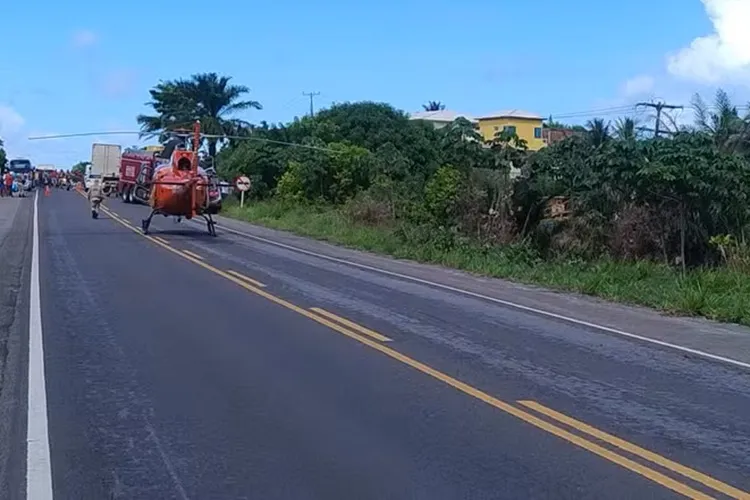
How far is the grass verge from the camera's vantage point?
52.3 ft

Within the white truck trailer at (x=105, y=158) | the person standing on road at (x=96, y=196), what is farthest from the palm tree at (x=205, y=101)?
the person standing on road at (x=96, y=196)

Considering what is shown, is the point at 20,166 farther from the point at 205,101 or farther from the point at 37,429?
the point at 37,429

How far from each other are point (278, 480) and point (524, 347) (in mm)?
5838

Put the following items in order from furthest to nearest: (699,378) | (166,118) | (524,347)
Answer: (166,118) < (524,347) < (699,378)

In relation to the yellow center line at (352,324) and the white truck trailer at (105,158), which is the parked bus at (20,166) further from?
the yellow center line at (352,324)

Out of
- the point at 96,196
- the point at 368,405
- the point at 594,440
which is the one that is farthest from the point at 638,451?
the point at 96,196

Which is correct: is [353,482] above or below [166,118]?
below

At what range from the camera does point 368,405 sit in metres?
8.48

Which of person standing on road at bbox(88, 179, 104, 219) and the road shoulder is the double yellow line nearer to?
the road shoulder

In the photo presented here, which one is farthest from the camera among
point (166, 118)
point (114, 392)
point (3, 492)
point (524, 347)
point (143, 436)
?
point (166, 118)

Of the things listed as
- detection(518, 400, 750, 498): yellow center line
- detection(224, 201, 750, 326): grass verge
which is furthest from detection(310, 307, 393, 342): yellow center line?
detection(224, 201, 750, 326): grass verge

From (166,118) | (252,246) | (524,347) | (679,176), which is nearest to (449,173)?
(252,246)

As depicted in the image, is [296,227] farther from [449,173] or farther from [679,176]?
[679,176]

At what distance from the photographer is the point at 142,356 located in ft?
35.2
